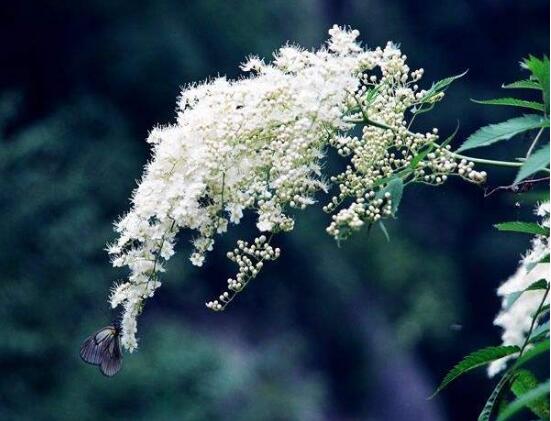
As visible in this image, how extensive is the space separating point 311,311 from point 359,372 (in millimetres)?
2122

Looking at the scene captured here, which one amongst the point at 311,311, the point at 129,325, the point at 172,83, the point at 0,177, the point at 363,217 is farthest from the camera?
the point at 311,311

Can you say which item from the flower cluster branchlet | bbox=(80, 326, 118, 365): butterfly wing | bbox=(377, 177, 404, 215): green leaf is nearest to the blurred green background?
bbox=(80, 326, 118, 365): butterfly wing

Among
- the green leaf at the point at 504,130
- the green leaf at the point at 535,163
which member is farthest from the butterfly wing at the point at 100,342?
the green leaf at the point at 535,163

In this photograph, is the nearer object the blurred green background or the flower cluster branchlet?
the flower cluster branchlet

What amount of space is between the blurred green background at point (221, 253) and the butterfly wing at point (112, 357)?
1048cm

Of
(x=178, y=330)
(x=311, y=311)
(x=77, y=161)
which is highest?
(x=311, y=311)

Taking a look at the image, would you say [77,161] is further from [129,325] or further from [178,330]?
[129,325]

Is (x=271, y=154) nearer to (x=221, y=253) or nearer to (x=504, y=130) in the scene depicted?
(x=504, y=130)

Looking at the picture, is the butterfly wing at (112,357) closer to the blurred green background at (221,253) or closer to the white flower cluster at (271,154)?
the white flower cluster at (271,154)

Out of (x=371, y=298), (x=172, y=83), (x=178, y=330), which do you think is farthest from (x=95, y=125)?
(x=371, y=298)

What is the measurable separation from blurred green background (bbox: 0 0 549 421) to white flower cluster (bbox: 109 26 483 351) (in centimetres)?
1086

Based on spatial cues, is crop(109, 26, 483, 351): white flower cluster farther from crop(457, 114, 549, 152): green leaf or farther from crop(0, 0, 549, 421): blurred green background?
crop(0, 0, 549, 421): blurred green background

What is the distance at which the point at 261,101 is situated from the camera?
244 centimetres

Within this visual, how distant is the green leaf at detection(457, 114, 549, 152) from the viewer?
213 cm
